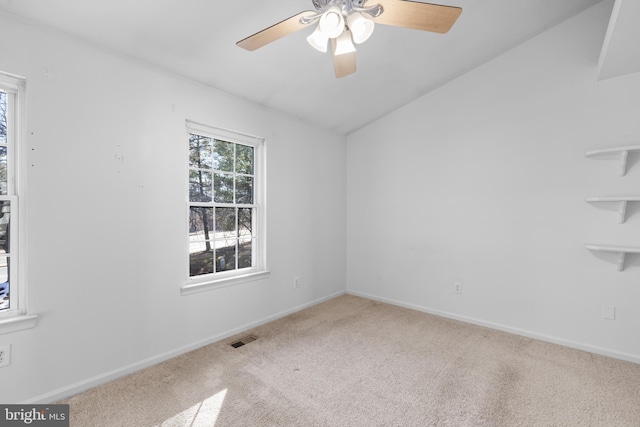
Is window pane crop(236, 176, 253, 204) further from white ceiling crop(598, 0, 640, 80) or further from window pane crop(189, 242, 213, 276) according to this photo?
white ceiling crop(598, 0, 640, 80)

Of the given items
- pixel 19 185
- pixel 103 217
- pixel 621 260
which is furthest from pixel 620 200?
pixel 19 185

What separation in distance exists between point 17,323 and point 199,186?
1.47 meters

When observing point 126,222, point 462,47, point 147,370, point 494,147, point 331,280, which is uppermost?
point 462,47

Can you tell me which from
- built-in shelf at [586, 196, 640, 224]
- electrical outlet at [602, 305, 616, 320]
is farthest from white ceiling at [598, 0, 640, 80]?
electrical outlet at [602, 305, 616, 320]

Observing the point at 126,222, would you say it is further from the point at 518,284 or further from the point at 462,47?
the point at 518,284

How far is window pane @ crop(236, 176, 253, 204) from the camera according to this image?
302 cm

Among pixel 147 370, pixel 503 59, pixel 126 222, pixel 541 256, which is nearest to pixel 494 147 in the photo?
pixel 503 59

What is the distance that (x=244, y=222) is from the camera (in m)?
3.09

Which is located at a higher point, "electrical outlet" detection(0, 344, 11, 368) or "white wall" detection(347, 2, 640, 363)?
"white wall" detection(347, 2, 640, 363)

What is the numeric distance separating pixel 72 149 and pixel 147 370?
5.34 ft

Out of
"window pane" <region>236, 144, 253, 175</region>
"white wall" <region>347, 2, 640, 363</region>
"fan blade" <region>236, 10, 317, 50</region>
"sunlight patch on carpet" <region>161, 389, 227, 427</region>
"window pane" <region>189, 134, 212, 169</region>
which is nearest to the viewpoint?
"fan blade" <region>236, 10, 317, 50</region>

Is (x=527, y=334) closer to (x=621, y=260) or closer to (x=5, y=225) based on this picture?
(x=621, y=260)

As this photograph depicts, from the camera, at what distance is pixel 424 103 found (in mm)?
3479

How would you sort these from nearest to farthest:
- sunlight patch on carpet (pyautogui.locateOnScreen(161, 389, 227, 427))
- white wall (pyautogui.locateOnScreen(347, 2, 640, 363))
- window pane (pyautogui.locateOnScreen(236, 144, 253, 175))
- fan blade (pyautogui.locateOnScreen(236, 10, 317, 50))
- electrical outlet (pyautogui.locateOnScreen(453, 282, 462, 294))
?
fan blade (pyautogui.locateOnScreen(236, 10, 317, 50)) → sunlight patch on carpet (pyautogui.locateOnScreen(161, 389, 227, 427)) → white wall (pyautogui.locateOnScreen(347, 2, 640, 363)) → window pane (pyautogui.locateOnScreen(236, 144, 253, 175)) → electrical outlet (pyautogui.locateOnScreen(453, 282, 462, 294))
